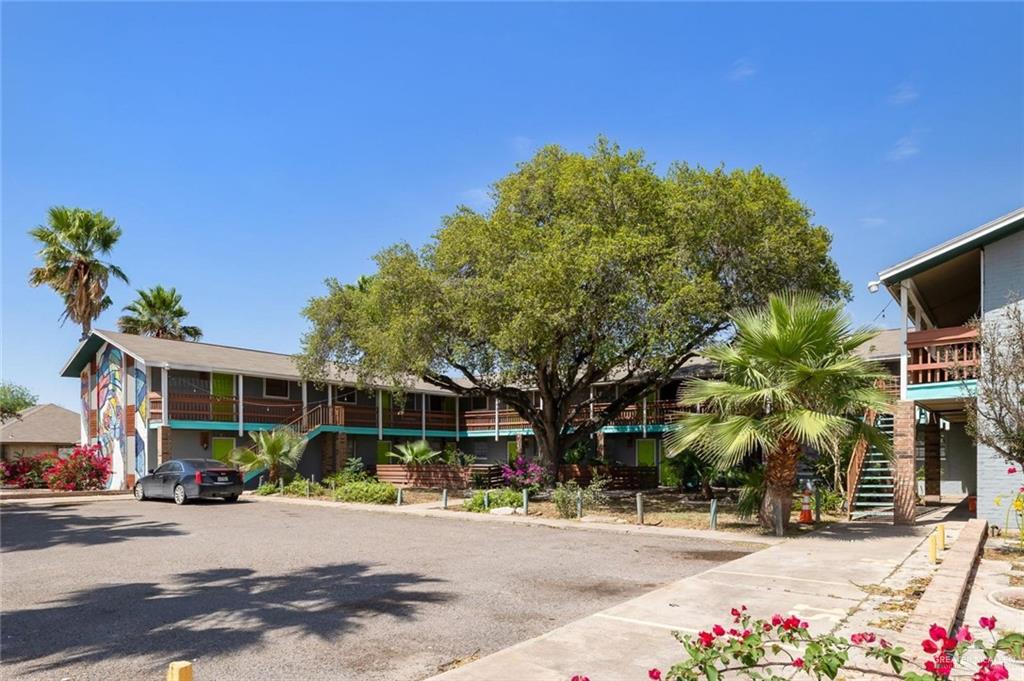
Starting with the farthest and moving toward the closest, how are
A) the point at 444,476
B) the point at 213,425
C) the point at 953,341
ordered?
the point at 444,476
the point at 213,425
the point at 953,341

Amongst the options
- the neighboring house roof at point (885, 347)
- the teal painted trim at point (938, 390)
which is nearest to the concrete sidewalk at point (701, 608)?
the teal painted trim at point (938, 390)

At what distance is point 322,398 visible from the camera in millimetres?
36938

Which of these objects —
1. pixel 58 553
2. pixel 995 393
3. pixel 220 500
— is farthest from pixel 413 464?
pixel 995 393

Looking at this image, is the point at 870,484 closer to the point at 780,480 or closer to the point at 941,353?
the point at 941,353

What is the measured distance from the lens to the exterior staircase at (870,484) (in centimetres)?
1847

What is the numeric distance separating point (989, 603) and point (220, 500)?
2283 cm

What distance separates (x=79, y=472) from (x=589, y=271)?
74.1 feet

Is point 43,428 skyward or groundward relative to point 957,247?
groundward

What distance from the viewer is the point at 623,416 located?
33.4 metres

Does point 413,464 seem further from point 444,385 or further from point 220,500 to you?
point 220,500

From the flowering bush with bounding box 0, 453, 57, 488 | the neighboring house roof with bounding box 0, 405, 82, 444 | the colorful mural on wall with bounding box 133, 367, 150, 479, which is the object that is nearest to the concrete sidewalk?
the colorful mural on wall with bounding box 133, 367, 150, 479

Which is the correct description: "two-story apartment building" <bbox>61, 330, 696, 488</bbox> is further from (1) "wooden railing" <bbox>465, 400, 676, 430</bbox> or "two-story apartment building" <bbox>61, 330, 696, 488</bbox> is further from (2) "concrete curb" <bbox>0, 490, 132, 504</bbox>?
(2) "concrete curb" <bbox>0, 490, 132, 504</bbox>

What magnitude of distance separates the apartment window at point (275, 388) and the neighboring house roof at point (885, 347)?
2483 centimetres

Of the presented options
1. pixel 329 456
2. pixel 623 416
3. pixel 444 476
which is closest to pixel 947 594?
pixel 444 476
